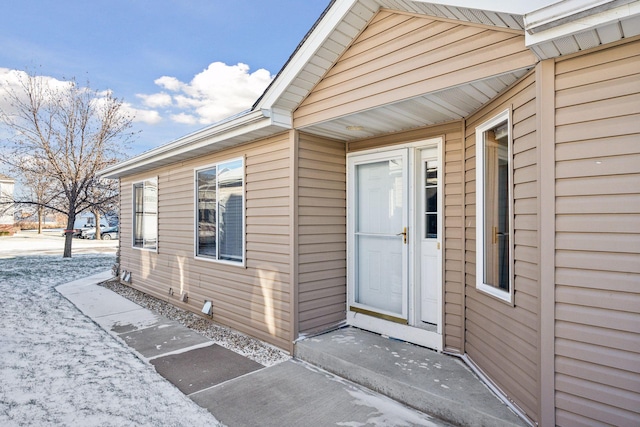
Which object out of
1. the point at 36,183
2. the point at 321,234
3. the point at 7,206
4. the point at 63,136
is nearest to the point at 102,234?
the point at 7,206

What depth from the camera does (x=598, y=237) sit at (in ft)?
6.02

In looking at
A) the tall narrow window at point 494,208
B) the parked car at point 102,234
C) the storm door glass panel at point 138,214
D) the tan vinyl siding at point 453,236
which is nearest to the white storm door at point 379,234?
the tan vinyl siding at point 453,236

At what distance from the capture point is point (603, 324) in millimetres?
1801

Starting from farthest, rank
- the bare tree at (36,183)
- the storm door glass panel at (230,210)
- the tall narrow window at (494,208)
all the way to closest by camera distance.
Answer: the bare tree at (36,183), the storm door glass panel at (230,210), the tall narrow window at (494,208)

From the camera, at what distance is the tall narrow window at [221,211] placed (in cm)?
450

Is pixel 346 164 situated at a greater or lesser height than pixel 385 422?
greater

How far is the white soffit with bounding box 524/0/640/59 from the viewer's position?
161 centimetres

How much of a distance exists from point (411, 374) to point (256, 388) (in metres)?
1.30

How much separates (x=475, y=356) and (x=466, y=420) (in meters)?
0.73

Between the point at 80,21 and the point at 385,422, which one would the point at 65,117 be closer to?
the point at 80,21

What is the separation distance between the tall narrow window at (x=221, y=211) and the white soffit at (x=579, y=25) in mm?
3350

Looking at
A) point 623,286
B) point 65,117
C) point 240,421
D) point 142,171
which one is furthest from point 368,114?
point 65,117

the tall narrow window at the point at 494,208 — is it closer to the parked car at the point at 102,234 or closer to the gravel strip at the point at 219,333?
the gravel strip at the point at 219,333

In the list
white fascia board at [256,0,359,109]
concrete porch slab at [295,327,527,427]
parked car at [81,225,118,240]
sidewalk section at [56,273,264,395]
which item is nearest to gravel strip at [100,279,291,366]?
sidewalk section at [56,273,264,395]
